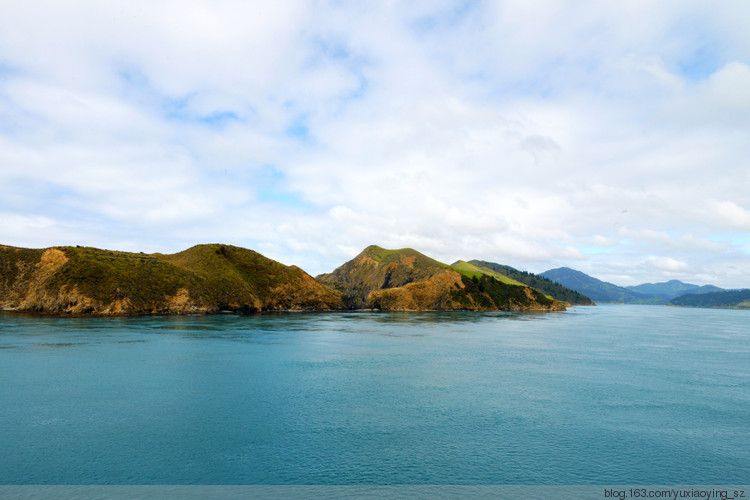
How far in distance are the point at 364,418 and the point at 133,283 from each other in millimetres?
115185

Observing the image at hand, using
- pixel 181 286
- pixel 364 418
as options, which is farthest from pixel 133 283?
pixel 364 418

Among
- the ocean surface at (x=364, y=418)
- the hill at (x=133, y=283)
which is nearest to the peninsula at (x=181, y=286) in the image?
the hill at (x=133, y=283)

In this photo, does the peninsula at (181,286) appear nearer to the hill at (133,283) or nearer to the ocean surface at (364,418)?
the hill at (133,283)

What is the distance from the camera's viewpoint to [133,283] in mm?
118562

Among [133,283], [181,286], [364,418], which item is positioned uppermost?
[133,283]

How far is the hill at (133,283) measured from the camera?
110375 mm

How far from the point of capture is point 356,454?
67.8 ft

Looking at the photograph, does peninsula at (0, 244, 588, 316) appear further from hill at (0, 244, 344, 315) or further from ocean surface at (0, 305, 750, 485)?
ocean surface at (0, 305, 750, 485)

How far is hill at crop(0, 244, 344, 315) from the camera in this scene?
110 metres

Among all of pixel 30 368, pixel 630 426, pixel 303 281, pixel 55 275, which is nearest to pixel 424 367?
pixel 630 426

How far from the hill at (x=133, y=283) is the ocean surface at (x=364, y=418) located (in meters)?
67.9

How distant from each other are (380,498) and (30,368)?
1631 inches

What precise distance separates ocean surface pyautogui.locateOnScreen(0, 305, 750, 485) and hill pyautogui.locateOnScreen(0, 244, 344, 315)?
67876mm

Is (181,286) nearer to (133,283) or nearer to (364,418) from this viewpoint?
(133,283)
